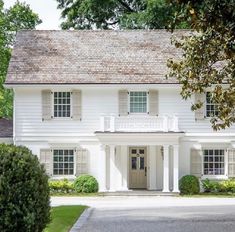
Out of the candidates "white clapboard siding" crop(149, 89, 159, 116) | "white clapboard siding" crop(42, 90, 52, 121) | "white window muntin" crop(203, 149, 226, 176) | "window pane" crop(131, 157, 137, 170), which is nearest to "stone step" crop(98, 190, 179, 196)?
"window pane" crop(131, 157, 137, 170)

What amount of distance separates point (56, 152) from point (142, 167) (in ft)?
15.6

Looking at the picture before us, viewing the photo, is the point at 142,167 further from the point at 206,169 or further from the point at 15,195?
the point at 15,195

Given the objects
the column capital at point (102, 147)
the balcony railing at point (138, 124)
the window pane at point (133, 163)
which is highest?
the balcony railing at point (138, 124)

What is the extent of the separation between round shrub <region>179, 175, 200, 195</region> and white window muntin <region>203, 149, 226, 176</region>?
4.45ft

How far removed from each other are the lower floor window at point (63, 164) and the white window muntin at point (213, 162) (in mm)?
7131

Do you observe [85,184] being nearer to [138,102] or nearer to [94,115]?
[94,115]

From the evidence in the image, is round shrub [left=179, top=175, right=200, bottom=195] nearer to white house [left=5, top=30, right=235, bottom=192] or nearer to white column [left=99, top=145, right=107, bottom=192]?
white house [left=5, top=30, right=235, bottom=192]

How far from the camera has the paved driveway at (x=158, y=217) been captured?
61.5 feet

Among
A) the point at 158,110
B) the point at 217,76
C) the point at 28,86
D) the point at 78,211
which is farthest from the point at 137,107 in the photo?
the point at 217,76

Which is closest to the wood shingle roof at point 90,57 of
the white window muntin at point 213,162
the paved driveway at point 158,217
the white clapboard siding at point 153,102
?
the white clapboard siding at point 153,102

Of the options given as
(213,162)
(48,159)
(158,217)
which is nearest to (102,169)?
(48,159)

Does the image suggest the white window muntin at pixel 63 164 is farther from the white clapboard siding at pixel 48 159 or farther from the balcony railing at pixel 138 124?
the balcony railing at pixel 138 124

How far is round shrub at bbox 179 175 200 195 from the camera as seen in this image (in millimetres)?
35438

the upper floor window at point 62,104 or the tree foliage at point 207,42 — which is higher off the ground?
the tree foliage at point 207,42
